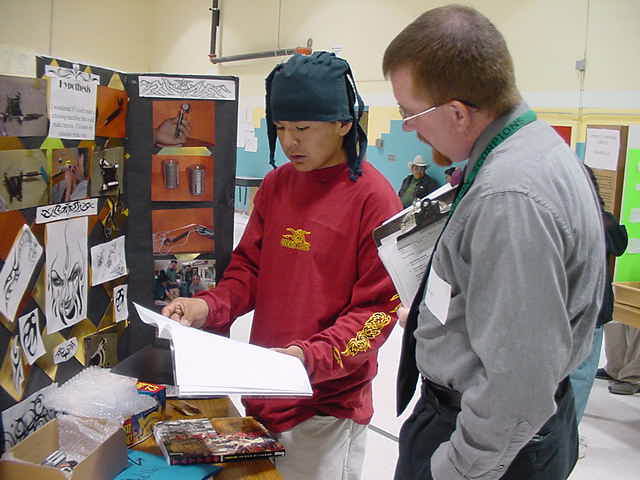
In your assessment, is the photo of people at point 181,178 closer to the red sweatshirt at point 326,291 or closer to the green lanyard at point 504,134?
the red sweatshirt at point 326,291

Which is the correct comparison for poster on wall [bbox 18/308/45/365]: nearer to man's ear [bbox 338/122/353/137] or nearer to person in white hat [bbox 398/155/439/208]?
man's ear [bbox 338/122/353/137]

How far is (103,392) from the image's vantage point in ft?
4.49

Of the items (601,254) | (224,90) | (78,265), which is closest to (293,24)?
(224,90)

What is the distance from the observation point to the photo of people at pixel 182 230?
1617 millimetres

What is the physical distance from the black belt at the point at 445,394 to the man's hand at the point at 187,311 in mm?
617

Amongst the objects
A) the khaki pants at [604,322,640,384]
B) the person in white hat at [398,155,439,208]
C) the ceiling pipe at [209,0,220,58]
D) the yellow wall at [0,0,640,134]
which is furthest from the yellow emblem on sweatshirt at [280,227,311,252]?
the ceiling pipe at [209,0,220,58]

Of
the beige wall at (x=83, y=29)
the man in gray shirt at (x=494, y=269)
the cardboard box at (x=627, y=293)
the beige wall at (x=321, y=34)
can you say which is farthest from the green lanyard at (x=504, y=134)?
the beige wall at (x=83, y=29)

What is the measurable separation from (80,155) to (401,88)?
753mm

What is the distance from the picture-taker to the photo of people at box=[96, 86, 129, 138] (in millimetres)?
1430

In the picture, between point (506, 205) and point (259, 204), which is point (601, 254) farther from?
point (259, 204)

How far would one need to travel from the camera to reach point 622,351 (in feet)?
12.9

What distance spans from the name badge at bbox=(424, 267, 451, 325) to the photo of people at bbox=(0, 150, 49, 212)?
787mm

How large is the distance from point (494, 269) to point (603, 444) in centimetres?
275

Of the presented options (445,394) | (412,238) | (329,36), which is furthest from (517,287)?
(329,36)
